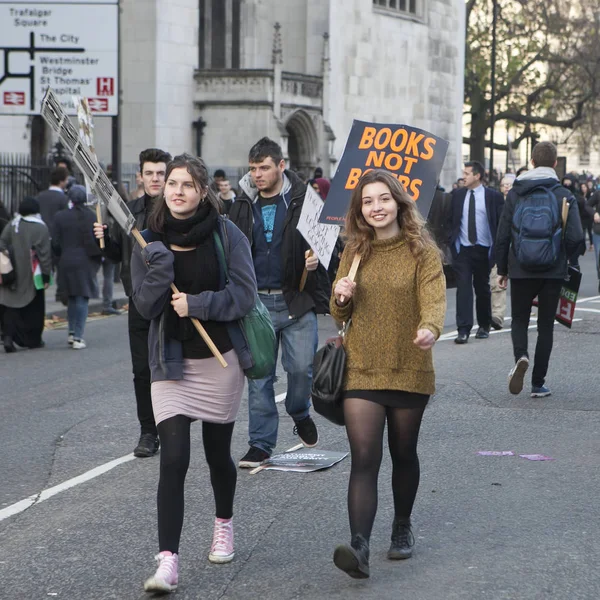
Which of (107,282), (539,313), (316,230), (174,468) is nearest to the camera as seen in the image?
(174,468)

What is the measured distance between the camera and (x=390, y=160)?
7062 mm

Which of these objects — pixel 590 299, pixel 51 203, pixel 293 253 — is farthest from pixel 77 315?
pixel 590 299

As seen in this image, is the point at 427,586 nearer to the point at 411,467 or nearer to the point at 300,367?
the point at 411,467

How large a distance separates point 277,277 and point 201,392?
7.22ft

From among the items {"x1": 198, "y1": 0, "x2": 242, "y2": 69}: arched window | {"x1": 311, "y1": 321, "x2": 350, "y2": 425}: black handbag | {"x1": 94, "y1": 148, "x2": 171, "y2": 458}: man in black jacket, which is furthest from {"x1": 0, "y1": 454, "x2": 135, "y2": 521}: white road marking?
{"x1": 198, "y1": 0, "x2": 242, "y2": 69}: arched window

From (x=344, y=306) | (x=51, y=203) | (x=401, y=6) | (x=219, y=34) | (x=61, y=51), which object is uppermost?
(x=401, y=6)

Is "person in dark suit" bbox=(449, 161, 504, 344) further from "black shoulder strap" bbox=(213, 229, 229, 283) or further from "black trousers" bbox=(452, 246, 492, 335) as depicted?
"black shoulder strap" bbox=(213, 229, 229, 283)

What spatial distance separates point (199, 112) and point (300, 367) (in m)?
30.1

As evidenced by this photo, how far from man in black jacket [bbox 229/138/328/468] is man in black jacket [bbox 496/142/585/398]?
258 cm

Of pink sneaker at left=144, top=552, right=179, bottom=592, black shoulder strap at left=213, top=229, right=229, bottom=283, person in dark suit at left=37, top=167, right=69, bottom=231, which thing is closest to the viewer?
pink sneaker at left=144, top=552, right=179, bottom=592

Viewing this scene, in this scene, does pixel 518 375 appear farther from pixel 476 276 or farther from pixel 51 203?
pixel 51 203

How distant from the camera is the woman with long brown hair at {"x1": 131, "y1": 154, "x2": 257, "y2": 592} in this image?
16.1 ft

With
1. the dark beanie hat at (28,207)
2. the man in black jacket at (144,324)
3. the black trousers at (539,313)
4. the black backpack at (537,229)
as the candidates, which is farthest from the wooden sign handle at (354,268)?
the dark beanie hat at (28,207)

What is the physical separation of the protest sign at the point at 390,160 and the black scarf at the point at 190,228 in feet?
5.95
